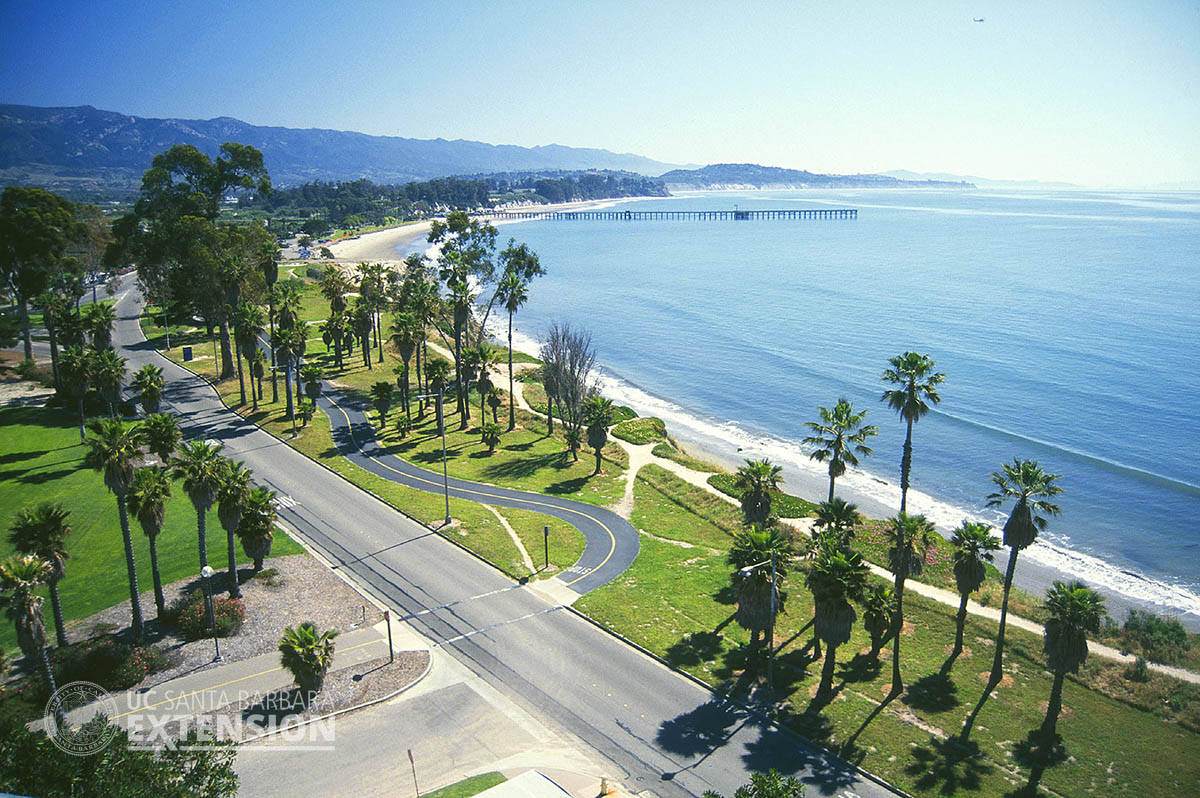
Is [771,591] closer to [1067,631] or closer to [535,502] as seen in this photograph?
[1067,631]

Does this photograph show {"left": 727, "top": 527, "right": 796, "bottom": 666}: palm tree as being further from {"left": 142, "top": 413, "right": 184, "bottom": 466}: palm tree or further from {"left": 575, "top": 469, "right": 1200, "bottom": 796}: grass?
{"left": 142, "top": 413, "right": 184, "bottom": 466}: palm tree

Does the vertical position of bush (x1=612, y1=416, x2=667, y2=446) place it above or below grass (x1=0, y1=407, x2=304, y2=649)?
below

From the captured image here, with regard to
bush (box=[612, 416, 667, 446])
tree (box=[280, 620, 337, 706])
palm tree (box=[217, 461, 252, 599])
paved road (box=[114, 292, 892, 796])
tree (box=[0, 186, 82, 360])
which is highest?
tree (box=[0, 186, 82, 360])

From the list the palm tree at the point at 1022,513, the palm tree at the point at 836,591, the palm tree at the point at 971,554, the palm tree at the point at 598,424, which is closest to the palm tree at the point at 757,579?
the palm tree at the point at 836,591

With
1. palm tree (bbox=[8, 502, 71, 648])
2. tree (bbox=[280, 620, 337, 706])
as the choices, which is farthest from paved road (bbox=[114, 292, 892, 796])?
palm tree (bbox=[8, 502, 71, 648])

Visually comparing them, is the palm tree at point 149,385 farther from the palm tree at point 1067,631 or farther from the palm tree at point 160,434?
the palm tree at point 1067,631

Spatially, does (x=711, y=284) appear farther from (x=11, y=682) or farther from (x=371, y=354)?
(x=11, y=682)

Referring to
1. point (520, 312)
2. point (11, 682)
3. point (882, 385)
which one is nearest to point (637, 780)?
point (11, 682)

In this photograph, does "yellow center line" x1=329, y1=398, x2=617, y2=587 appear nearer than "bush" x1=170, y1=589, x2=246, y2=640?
No
